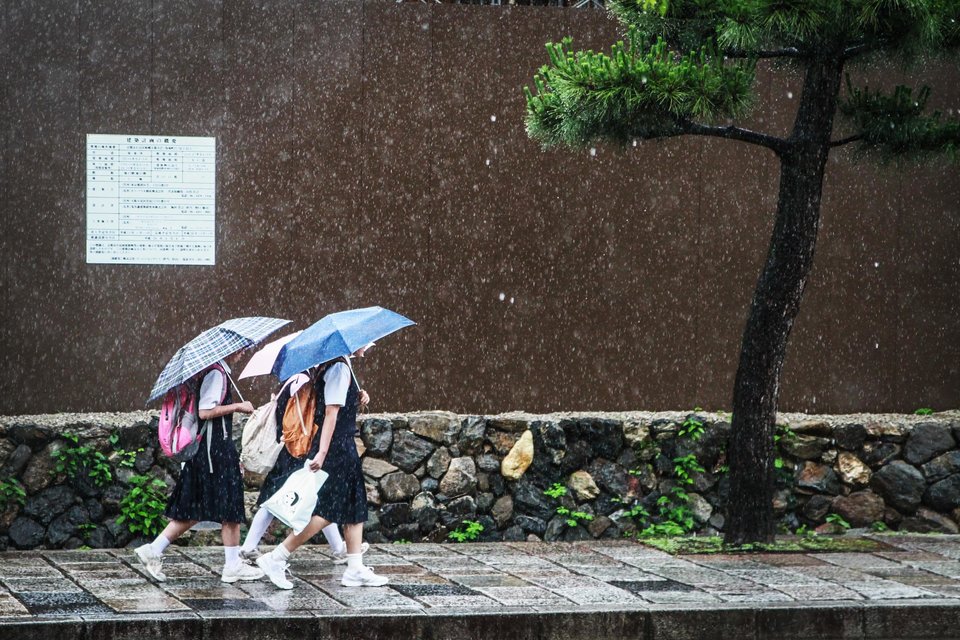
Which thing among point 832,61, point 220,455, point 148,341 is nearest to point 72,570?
point 220,455

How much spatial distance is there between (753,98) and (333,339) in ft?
12.2

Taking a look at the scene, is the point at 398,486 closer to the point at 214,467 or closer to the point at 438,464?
the point at 438,464

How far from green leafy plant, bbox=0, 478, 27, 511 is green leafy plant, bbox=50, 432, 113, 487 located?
29 centimetres

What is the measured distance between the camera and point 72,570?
29.8 feet

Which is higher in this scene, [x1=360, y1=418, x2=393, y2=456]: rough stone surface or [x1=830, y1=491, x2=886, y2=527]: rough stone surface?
[x1=360, y1=418, x2=393, y2=456]: rough stone surface

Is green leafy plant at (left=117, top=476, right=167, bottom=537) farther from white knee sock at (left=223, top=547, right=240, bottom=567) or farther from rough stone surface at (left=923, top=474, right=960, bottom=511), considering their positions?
rough stone surface at (left=923, top=474, right=960, bottom=511)

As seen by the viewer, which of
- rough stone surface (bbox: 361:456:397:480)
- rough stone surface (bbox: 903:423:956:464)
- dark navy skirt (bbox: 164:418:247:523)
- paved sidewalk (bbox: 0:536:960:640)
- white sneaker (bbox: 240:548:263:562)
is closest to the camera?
paved sidewalk (bbox: 0:536:960:640)

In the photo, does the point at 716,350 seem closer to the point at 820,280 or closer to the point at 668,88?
the point at 820,280

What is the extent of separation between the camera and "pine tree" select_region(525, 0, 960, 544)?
29.2ft

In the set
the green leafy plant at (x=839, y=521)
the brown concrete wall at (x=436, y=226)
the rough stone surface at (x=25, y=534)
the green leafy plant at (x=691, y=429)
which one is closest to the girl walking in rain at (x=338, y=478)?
the rough stone surface at (x=25, y=534)

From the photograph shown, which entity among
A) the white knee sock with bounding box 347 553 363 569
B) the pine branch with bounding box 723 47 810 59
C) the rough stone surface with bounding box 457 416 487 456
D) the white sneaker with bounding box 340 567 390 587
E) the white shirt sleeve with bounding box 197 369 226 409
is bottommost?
the white sneaker with bounding box 340 567 390 587

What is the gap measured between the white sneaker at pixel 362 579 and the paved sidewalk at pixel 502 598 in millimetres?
90

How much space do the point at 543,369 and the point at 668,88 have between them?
338cm

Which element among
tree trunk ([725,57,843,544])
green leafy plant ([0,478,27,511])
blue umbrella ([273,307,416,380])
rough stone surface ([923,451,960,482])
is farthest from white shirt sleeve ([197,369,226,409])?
rough stone surface ([923,451,960,482])
